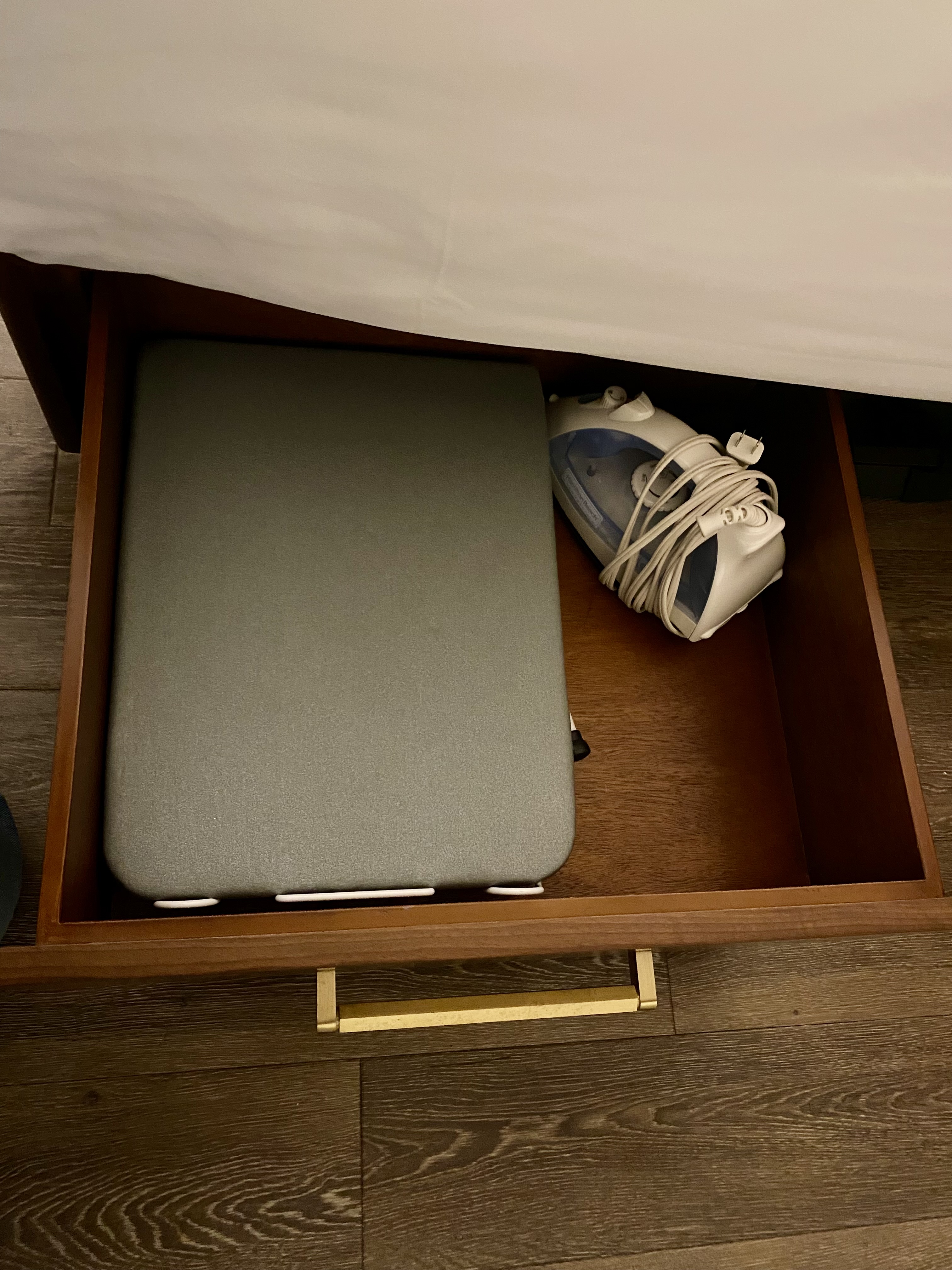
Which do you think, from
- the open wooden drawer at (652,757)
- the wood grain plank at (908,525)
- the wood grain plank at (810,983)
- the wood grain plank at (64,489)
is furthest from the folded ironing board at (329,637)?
the wood grain plank at (908,525)

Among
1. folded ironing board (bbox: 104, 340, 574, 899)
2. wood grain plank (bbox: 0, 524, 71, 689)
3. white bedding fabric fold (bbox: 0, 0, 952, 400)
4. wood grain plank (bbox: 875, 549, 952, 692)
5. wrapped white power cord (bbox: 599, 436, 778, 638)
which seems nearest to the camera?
white bedding fabric fold (bbox: 0, 0, 952, 400)

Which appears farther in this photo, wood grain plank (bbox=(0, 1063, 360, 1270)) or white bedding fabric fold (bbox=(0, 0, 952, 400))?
wood grain plank (bbox=(0, 1063, 360, 1270))

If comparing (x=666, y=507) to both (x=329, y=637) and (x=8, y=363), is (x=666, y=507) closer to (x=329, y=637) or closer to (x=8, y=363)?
(x=329, y=637)

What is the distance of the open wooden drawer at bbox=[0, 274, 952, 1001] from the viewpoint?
1.91 feet

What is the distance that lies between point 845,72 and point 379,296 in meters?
0.31

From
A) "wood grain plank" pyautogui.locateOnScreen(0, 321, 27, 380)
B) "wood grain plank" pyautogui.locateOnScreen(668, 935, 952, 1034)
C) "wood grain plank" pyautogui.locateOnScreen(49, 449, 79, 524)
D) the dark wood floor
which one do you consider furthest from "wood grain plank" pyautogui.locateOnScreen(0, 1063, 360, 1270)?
"wood grain plank" pyautogui.locateOnScreen(0, 321, 27, 380)

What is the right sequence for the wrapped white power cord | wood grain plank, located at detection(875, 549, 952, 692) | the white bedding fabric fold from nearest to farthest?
the white bedding fabric fold, the wrapped white power cord, wood grain plank, located at detection(875, 549, 952, 692)

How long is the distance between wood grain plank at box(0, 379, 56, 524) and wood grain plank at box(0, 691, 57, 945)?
0.65 ft

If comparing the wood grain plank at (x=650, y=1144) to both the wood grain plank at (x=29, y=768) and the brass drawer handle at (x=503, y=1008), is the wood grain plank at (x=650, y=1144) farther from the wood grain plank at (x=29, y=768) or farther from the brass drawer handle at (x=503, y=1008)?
the wood grain plank at (x=29, y=768)

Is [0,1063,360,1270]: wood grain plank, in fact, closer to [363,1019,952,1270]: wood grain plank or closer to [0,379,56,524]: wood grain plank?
[363,1019,952,1270]: wood grain plank

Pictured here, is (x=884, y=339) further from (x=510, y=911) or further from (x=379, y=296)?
(x=510, y=911)

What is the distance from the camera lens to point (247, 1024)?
915 millimetres

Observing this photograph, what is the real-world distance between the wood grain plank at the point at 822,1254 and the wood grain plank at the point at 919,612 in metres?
0.58

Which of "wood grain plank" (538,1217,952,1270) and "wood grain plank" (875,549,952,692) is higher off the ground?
"wood grain plank" (875,549,952,692)
